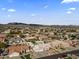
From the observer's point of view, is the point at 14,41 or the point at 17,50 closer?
the point at 17,50

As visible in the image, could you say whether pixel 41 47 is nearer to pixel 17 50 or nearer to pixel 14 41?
pixel 17 50

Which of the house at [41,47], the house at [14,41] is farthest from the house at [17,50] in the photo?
the house at [14,41]

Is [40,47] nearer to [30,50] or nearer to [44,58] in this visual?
[30,50]

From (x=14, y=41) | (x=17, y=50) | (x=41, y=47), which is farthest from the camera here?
(x=14, y=41)

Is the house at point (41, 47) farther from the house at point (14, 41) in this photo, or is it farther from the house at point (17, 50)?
the house at point (14, 41)

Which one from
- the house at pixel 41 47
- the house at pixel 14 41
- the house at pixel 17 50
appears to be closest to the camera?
the house at pixel 17 50

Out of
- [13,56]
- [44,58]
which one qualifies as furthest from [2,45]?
[44,58]

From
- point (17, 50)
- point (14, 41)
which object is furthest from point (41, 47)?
point (14, 41)

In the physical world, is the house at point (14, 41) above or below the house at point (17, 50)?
above

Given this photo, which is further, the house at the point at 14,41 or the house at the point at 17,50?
the house at the point at 14,41
